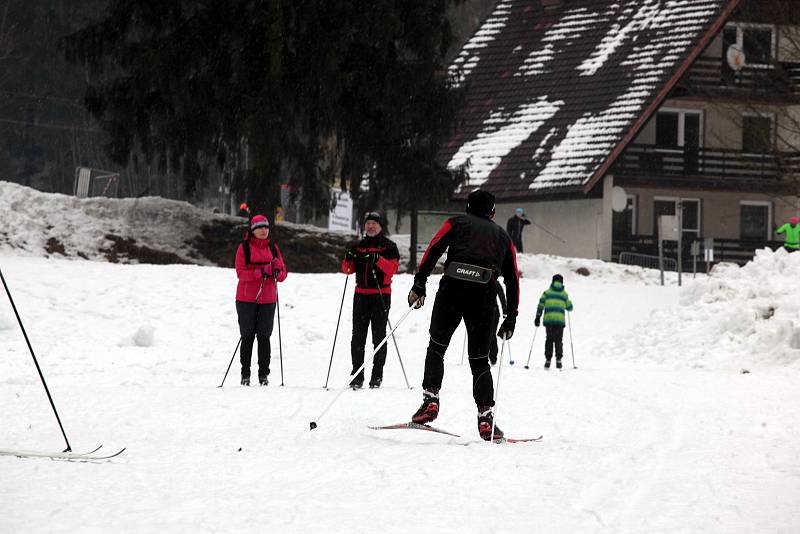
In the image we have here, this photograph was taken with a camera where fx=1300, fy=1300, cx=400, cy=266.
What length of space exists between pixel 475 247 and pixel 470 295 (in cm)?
33

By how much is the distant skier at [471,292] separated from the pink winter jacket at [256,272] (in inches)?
134

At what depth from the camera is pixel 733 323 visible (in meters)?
18.4

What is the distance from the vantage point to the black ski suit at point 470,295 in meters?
8.71

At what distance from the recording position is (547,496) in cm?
671

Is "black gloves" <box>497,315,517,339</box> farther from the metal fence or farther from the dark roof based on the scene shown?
the metal fence

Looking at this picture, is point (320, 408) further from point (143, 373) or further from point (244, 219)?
point (244, 219)

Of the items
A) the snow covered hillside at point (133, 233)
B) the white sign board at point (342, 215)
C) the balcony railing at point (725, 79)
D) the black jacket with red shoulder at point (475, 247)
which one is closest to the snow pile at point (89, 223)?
the snow covered hillside at point (133, 233)

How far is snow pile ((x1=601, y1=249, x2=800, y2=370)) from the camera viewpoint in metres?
16.9

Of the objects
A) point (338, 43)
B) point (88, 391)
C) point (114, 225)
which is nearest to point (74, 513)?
point (88, 391)

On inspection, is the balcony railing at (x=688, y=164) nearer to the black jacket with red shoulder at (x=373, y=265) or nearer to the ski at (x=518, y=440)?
the black jacket with red shoulder at (x=373, y=265)

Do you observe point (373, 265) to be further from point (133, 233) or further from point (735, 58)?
point (735, 58)

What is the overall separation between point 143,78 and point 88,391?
595 inches

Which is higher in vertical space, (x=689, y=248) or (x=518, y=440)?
(x=689, y=248)

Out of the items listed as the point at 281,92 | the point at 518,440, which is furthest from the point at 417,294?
the point at 281,92
